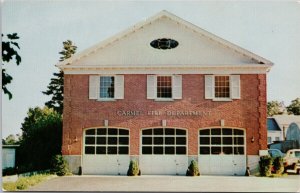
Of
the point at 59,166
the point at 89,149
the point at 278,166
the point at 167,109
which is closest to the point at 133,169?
the point at 89,149

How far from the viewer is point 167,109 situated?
1795cm

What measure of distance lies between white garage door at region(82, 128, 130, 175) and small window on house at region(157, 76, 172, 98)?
7.86ft

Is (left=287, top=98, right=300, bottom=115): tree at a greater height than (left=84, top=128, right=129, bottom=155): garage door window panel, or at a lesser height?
greater

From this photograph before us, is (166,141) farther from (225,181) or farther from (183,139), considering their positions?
(225,181)

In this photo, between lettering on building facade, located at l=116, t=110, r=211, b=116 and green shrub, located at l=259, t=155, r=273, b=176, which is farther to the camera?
lettering on building facade, located at l=116, t=110, r=211, b=116

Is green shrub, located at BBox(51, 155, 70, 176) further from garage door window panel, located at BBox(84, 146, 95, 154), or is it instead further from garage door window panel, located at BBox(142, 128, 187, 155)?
A: garage door window panel, located at BBox(142, 128, 187, 155)

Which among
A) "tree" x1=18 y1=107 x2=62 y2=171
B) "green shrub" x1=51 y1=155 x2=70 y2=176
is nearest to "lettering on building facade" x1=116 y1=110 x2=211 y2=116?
"green shrub" x1=51 y1=155 x2=70 y2=176

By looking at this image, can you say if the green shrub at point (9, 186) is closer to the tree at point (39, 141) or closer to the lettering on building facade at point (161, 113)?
the tree at point (39, 141)

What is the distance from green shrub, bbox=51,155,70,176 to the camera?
1736cm

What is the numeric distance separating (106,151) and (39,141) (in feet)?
11.5

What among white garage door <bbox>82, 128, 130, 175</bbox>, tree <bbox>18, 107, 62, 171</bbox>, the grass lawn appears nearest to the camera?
the grass lawn

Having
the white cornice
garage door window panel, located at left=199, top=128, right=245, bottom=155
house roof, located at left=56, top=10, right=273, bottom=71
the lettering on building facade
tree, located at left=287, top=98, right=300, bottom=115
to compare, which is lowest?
garage door window panel, located at left=199, top=128, right=245, bottom=155

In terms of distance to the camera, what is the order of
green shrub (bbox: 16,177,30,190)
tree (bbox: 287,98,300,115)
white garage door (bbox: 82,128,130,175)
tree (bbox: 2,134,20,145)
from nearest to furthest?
green shrub (bbox: 16,177,30,190), tree (bbox: 287,98,300,115), tree (bbox: 2,134,20,145), white garage door (bbox: 82,128,130,175)

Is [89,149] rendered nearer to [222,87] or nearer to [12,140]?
[12,140]
